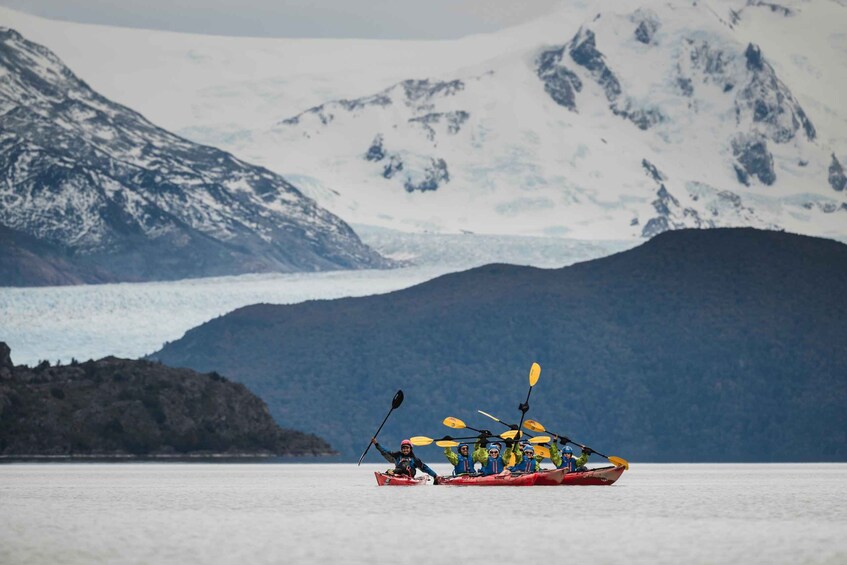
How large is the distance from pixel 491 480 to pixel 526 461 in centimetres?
401

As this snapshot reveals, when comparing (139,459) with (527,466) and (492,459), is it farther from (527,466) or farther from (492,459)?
(492,459)

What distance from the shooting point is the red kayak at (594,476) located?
3558 inches

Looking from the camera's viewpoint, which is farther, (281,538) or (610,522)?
(610,522)

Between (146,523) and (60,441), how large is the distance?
408ft

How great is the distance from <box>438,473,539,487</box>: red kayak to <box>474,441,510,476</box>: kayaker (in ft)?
1.15

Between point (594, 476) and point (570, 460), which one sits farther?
point (594, 476)

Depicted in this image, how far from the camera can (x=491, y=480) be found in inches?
3467

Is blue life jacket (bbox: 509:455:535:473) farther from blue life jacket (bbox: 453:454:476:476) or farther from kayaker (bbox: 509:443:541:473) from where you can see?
blue life jacket (bbox: 453:454:476:476)

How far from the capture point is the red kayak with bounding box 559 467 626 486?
3558 inches

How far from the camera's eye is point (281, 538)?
184 feet

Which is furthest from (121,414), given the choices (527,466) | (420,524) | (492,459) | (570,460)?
(420,524)

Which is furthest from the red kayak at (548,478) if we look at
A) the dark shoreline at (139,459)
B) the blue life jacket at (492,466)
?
the dark shoreline at (139,459)

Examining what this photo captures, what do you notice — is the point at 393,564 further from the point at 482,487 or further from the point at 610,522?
the point at 482,487

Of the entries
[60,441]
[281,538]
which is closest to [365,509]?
[281,538]
